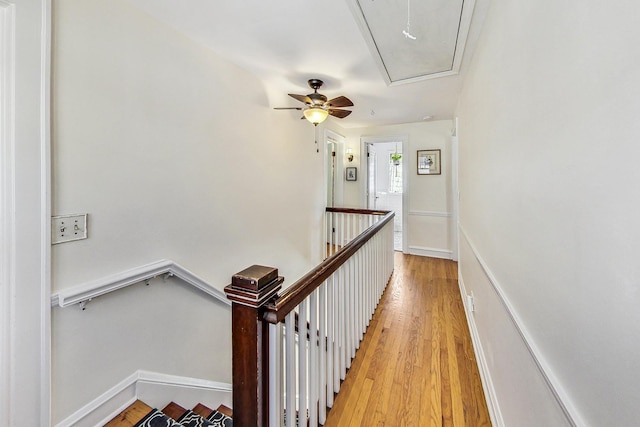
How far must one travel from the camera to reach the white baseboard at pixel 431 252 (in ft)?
14.6

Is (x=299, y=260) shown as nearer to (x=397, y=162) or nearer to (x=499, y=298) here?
(x=499, y=298)

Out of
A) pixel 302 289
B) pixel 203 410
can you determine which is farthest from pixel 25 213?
pixel 203 410

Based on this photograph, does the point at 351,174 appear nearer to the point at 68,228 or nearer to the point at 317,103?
the point at 317,103

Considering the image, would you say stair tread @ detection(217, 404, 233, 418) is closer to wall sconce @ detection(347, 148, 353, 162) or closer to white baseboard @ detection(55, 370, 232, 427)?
white baseboard @ detection(55, 370, 232, 427)

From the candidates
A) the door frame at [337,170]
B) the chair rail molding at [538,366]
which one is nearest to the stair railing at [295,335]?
→ the chair rail molding at [538,366]

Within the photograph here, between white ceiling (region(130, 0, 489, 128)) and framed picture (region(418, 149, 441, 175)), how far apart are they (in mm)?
1549

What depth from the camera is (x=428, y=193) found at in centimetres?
459

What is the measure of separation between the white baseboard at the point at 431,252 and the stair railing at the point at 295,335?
9.12 ft

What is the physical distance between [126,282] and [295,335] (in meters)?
1.09

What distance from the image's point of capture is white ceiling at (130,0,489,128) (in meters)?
1.67

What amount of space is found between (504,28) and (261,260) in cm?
262

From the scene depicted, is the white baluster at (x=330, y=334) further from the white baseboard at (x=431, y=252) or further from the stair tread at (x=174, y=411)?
the white baseboard at (x=431, y=252)

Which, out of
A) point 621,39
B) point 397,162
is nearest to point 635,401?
point 621,39

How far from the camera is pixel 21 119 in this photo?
116cm
